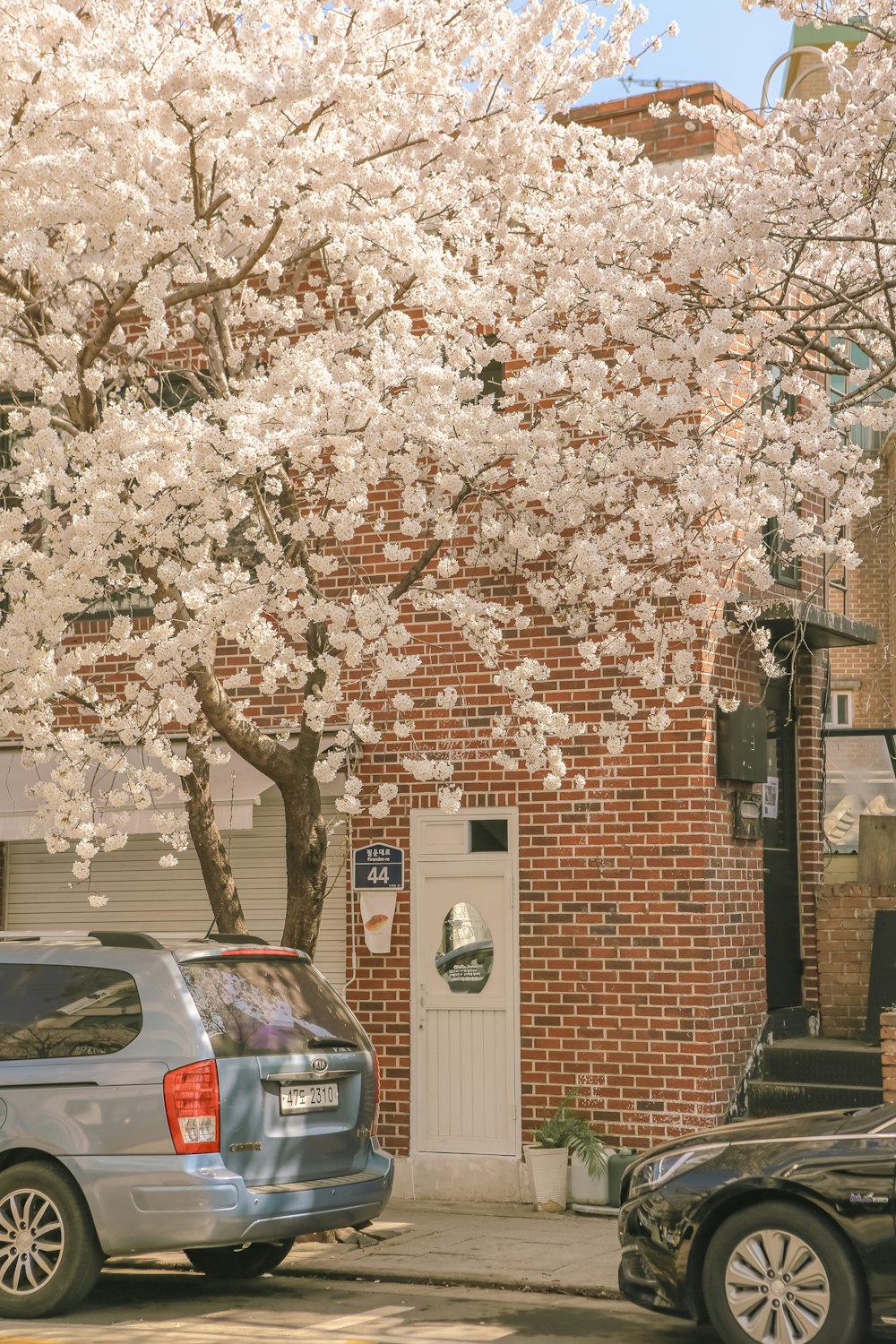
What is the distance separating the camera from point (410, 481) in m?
9.73

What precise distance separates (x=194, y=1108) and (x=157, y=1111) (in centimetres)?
17

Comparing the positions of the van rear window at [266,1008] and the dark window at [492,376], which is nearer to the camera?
the van rear window at [266,1008]

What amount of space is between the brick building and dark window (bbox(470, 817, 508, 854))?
1cm

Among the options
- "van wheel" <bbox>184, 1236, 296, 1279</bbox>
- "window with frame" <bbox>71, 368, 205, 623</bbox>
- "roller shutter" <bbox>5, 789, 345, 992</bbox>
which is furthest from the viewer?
"window with frame" <bbox>71, 368, 205, 623</bbox>

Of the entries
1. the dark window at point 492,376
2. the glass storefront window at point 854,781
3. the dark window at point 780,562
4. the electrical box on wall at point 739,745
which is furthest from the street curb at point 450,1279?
the dark window at point 492,376

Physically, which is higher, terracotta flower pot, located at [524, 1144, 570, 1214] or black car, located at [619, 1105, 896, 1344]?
black car, located at [619, 1105, 896, 1344]

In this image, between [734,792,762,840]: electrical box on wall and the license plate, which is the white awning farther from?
the license plate

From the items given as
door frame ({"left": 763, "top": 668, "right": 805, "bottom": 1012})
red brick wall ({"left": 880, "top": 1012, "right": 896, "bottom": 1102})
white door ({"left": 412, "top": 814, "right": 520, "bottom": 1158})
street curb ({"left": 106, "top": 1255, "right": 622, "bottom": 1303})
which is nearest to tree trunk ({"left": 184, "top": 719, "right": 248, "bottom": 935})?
street curb ({"left": 106, "top": 1255, "right": 622, "bottom": 1303})

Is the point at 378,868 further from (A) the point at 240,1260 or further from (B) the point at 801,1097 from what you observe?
(A) the point at 240,1260

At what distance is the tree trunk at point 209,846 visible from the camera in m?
9.59

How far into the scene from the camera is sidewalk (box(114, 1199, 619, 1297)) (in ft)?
27.7

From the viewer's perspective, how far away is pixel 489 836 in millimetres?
11398

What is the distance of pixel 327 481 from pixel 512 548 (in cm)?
187

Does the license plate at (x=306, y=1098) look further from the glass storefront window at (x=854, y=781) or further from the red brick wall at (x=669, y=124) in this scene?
the red brick wall at (x=669, y=124)
